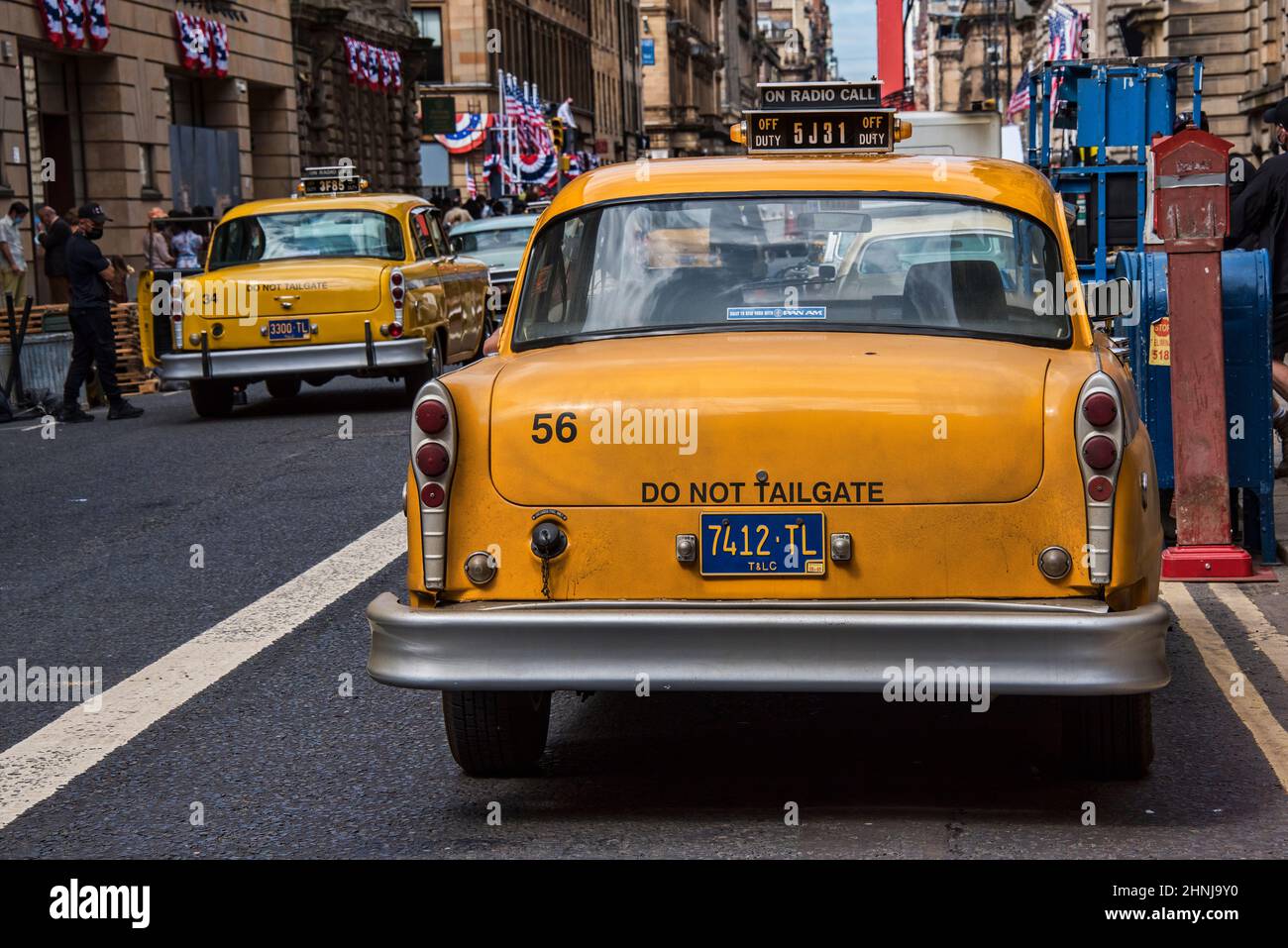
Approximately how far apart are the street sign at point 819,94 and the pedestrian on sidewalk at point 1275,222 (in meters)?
2.47

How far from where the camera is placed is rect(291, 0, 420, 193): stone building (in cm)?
4612

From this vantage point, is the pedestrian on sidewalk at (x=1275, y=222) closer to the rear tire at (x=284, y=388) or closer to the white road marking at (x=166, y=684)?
the white road marking at (x=166, y=684)

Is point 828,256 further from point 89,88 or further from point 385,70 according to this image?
point 385,70

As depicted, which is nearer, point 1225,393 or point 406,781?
point 406,781

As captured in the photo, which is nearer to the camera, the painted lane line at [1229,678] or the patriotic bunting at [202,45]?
the painted lane line at [1229,678]

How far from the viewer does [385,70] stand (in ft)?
171

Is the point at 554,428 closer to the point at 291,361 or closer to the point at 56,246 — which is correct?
the point at 291,361

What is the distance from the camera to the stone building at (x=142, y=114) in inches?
1171

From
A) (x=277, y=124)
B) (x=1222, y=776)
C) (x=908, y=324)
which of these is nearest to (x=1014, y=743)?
(x=1222, y=776)

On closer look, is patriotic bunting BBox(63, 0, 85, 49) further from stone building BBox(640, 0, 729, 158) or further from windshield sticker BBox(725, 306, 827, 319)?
stone building BBox(640, 0, 729, 158)

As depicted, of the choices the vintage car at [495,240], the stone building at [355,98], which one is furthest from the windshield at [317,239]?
the stone building at [355,98]

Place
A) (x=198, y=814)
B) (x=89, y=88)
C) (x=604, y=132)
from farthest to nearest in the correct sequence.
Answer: (x=604, y=132) < (x=89, y=88) < (x=198, y=814)

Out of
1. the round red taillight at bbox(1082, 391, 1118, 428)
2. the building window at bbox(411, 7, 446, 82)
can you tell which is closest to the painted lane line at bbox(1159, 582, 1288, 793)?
the round red taillight at bbox(1082, 391, 1118, 428)

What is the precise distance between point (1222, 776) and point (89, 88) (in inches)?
1184
